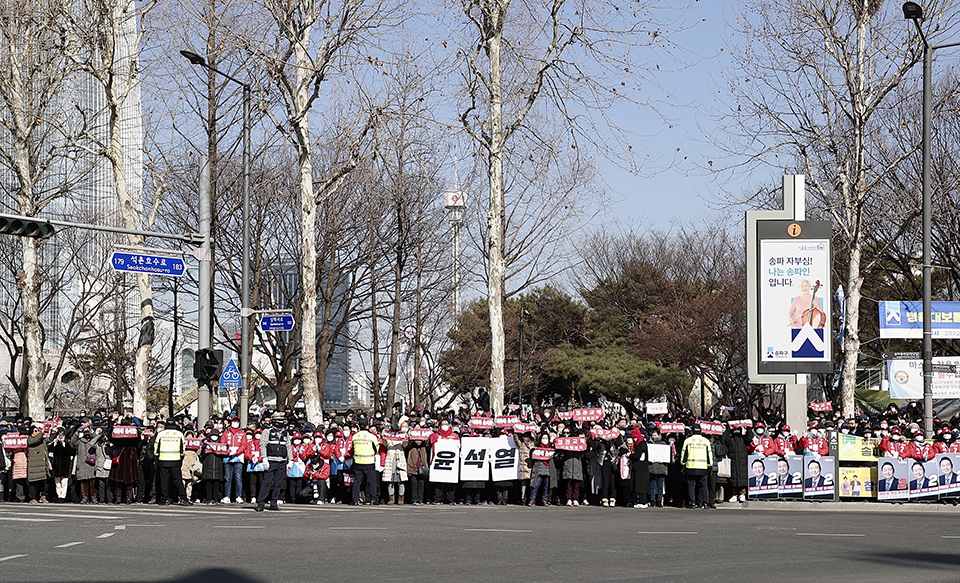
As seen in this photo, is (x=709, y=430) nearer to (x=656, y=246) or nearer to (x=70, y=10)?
(x=70, y=10)

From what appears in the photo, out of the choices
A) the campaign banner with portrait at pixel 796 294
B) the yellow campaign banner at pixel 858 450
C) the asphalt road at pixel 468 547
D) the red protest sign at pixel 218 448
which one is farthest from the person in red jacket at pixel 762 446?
the red protest sign at pixel 218 448

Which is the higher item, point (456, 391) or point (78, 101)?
point (78, 101)

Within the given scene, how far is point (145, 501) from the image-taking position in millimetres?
23531

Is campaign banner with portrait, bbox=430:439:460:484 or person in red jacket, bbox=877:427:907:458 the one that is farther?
campaign banner with portrait, bbox=430:439:460:484

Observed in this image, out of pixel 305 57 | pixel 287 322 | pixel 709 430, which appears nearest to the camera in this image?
pixel 709 430

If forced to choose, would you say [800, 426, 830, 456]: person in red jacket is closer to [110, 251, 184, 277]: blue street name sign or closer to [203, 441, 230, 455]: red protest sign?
[203, 441, 230, 455]: red protest sign

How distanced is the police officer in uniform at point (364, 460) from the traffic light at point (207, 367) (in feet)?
10.7

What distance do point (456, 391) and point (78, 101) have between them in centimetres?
2828

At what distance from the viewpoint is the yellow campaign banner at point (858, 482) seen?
918 inches

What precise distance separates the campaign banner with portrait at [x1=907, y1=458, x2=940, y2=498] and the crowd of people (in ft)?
0.83

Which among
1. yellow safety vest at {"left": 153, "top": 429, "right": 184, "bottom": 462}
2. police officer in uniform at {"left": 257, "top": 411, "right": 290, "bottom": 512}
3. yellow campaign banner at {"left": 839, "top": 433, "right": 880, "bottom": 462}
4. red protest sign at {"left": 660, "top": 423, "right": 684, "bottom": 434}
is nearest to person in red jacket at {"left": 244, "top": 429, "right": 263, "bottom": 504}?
police officer in uniform at {"left": 257, "top": 411, "right": 290, "bottom": 512}

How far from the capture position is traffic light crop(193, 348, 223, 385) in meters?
24.1

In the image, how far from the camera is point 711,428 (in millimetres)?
22812

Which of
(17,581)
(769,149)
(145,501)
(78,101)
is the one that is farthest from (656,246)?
(17,581)
